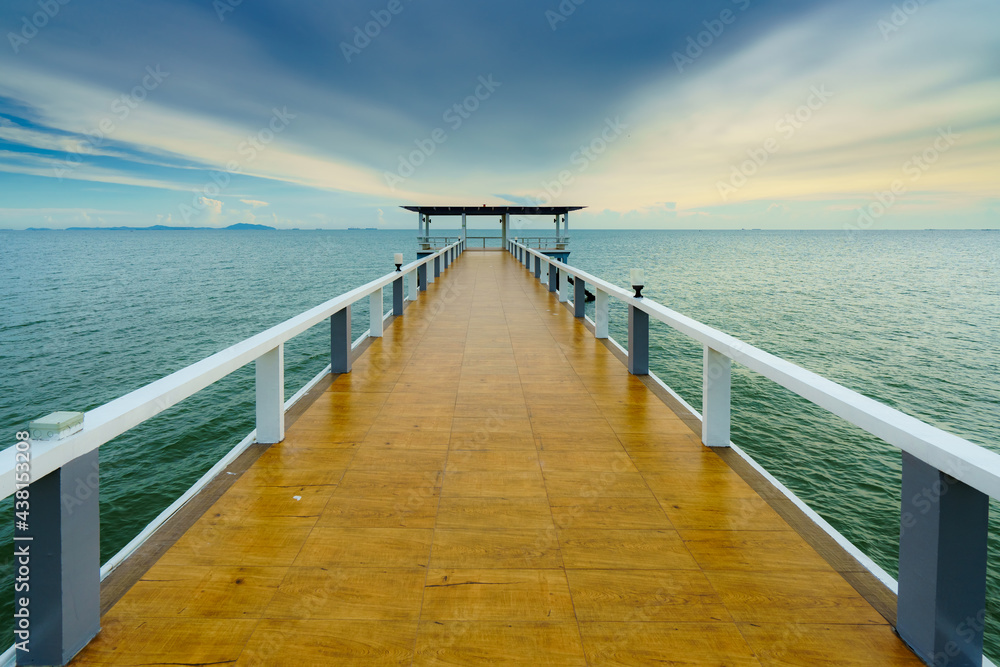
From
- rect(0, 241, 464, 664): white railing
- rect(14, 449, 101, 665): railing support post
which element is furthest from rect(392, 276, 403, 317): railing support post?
rect(14, 449, 101, 665): railing support post

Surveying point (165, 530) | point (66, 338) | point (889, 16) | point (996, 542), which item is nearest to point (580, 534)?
point (165, 530)

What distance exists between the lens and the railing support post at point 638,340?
5.14 m

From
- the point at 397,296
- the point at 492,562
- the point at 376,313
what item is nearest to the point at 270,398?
the point at 492,562

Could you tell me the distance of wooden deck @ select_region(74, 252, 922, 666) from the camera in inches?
69.7

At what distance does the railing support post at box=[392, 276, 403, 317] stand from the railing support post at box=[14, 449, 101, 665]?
22.2 ft

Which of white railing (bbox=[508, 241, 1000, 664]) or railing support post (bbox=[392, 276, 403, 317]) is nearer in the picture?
white railing (bbox=[508, 241, 1000, 664])

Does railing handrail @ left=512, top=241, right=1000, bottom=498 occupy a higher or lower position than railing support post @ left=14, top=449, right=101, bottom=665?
higher

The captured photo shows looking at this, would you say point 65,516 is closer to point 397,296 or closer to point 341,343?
point 341,343

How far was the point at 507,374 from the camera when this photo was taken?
5.49 meters

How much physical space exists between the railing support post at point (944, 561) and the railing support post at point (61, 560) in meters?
2.65

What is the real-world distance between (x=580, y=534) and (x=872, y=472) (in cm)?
794

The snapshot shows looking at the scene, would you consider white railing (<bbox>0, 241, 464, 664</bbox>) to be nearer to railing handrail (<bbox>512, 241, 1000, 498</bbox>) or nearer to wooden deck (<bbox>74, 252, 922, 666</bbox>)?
wooden deck (<bbox>74, 252, 922, 666</bbox>)

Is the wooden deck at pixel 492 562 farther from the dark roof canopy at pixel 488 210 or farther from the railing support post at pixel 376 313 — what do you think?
the dark roof canopy at pixel 488 210

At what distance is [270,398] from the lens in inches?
140
